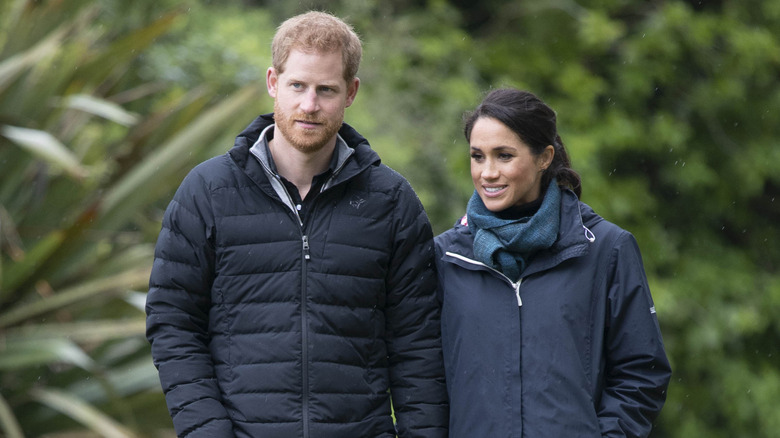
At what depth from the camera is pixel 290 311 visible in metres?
2.69

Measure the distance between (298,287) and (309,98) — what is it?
46 centimetres

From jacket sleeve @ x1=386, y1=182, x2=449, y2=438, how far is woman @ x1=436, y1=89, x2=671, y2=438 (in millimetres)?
43

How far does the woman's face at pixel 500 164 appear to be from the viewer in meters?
2.81

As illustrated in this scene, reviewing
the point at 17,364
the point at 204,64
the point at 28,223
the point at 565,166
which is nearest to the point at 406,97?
the point at 204,64

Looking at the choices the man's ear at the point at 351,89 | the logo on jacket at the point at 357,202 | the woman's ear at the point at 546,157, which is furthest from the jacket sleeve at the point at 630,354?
the man's ear at the point at 351,89

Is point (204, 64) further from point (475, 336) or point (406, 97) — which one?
point (475, 336)

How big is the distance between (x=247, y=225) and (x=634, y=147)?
7.37m

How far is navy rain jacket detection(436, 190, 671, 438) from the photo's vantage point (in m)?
2.67

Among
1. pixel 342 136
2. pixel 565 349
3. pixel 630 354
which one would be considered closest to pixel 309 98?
pixel 342 136

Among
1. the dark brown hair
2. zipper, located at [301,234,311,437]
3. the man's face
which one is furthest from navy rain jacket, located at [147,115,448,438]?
the dark brown hair

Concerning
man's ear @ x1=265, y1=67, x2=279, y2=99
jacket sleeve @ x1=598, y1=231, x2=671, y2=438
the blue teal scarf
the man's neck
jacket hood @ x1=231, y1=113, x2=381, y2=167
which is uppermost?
man's ear @ x1=265, y1=67, x2=279, y2=99

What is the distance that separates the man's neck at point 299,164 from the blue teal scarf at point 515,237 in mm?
425

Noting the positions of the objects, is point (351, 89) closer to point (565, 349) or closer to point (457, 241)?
point (457, 241)

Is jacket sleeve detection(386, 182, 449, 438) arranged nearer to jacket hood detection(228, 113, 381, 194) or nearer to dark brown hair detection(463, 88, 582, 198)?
jacket hood detection(228, 113, 381, 194)
